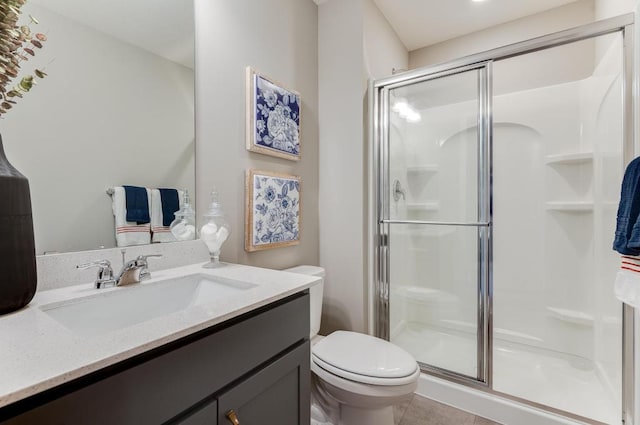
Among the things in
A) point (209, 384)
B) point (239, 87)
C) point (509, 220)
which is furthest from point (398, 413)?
point (239, 87)

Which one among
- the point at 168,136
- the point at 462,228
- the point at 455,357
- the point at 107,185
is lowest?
the point at 455,357

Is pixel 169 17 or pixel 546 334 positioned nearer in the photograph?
pixel 169 17

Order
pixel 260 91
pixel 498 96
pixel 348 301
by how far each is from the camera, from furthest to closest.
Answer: pixel 498 96
pixel 348 301
pixel 260 91

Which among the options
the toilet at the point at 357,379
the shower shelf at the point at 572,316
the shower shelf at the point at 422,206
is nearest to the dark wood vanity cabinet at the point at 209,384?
the toilet at the point at 357,379

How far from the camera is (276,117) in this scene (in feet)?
5.36

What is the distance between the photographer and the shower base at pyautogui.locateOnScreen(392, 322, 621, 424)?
154 cm

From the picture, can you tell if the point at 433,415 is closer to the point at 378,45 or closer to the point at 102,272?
the point at 102,272

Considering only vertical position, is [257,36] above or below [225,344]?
above

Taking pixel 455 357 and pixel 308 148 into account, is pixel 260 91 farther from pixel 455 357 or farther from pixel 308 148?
pixel 455 357

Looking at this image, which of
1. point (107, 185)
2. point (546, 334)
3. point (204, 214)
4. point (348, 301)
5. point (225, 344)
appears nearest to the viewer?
point (225, 344)

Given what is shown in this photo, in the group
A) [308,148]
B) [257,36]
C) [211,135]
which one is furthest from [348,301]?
[257,36]

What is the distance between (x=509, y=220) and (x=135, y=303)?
252 cm

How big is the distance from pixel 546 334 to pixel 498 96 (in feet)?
6.06

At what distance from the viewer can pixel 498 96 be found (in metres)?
2.29
